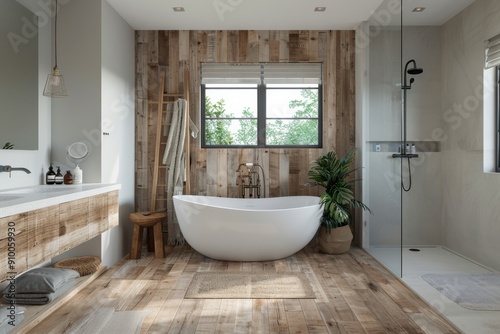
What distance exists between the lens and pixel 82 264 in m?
3.52

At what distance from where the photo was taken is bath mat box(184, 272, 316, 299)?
10.3 ft

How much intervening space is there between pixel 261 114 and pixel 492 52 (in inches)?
103

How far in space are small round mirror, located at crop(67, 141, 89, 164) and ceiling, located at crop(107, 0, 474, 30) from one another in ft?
5.06

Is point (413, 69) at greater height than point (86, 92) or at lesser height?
greater

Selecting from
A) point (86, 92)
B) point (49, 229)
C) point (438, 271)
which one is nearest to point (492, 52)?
point (438, 271)

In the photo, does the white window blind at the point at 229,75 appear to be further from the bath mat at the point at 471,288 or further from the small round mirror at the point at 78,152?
the bath mat at the point at 471,288

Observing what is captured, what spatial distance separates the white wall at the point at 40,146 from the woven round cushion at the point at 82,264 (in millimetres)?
772

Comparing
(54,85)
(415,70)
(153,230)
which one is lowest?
(153,230)

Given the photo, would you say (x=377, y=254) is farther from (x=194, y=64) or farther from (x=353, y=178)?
(x=194, y=64)

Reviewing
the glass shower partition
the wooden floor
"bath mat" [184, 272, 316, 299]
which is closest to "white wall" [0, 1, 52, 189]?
the wooden floor

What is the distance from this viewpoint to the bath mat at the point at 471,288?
289cm

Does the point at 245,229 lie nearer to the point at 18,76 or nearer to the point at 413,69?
the point at 413,69

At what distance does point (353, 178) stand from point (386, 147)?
1195mm

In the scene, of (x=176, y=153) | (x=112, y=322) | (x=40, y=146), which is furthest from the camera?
(x=176, y=153)
